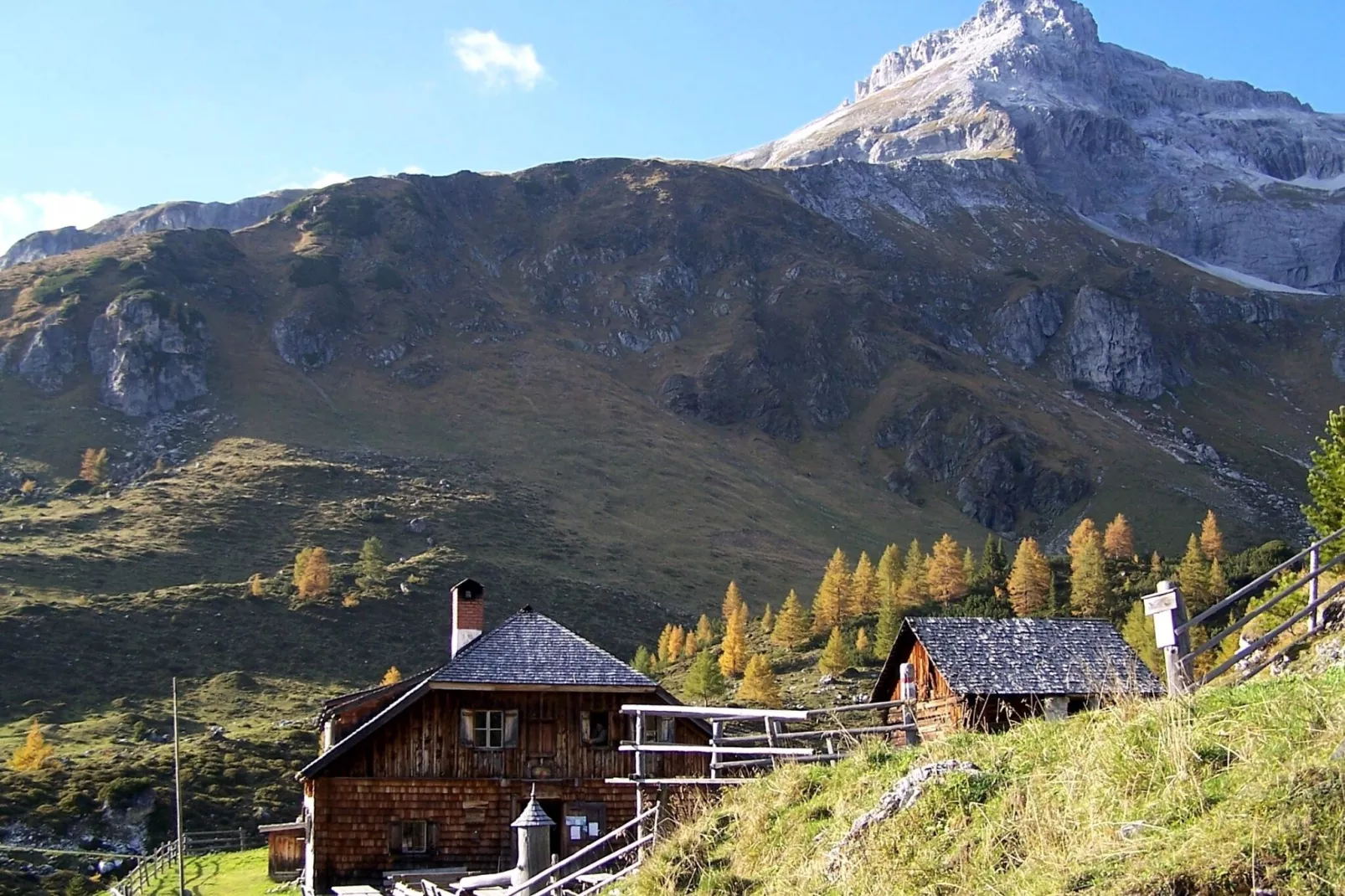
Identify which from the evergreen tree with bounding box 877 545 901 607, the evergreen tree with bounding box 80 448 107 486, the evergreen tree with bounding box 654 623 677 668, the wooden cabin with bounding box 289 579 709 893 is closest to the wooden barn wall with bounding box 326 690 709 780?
the wooden cabin with bounding box 289 579 709 893

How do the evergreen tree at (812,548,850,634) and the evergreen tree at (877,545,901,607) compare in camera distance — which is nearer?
the evergreen tree at (812,548,850,634)

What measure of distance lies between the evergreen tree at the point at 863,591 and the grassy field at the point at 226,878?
227 feet

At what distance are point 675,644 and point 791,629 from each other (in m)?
9.11

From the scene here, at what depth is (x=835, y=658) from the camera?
88.1m

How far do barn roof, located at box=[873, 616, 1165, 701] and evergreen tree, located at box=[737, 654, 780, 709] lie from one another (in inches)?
1852

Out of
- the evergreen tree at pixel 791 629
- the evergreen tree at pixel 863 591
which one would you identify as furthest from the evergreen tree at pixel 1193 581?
the evergreen tree at pixel 791 629

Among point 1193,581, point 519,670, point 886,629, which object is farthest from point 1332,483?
point 1193,581

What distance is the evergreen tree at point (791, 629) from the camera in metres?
106

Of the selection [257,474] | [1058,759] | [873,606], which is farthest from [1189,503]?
[1058,759]

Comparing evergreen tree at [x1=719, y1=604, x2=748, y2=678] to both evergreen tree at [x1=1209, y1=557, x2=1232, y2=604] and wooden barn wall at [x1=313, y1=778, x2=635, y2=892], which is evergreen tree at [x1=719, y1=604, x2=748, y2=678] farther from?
wooden barn wall at [x1=313, y1=778, x2=635, y2=892]

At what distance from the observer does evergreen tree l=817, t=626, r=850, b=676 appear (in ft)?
288

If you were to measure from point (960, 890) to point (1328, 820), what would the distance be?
273cm

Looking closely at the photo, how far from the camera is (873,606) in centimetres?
11481

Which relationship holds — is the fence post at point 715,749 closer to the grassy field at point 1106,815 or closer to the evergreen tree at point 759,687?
the grassy field at point 1106,815
